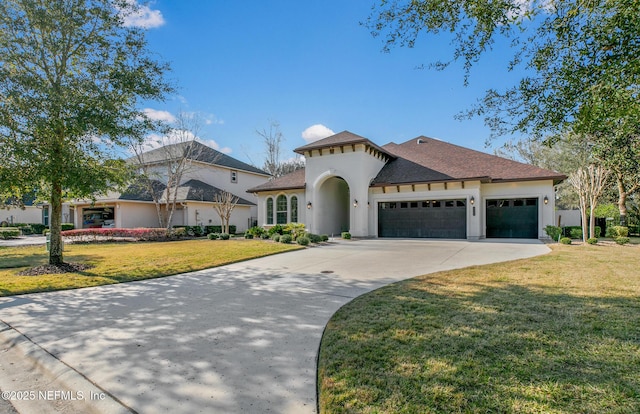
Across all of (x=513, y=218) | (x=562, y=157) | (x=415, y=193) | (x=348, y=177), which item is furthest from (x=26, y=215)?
(x=562, y=157)

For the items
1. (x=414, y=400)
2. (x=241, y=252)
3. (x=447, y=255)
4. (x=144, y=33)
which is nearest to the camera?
(x=414, y=400)

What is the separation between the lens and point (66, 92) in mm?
7852

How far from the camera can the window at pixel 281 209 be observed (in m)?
22.5

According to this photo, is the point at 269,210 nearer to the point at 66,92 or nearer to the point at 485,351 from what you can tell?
the point at 66,92

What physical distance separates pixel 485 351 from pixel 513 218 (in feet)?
56.1

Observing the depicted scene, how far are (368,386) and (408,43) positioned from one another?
20.5ft

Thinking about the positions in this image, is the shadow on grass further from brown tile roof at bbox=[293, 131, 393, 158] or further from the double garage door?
brown tile roof at bbox=[293, 131, 393, 158]

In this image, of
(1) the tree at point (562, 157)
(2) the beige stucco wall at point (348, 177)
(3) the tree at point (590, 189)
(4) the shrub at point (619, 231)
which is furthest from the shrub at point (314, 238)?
(1) the tree at point (562, 157)

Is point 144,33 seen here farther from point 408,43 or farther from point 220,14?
point 408,43

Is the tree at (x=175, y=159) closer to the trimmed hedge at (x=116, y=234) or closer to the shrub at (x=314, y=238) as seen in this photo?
the trimmed hedge at (x=116, y=234)

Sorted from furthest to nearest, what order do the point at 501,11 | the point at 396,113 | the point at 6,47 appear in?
1. the point at 396,113
2. the point at 6,47
3. the point at 501,11

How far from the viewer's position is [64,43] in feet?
28.1

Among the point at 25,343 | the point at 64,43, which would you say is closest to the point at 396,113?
the point at 64,43

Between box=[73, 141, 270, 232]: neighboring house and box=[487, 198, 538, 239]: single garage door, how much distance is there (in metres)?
20.4
